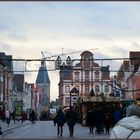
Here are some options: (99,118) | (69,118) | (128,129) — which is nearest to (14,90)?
(99,118)

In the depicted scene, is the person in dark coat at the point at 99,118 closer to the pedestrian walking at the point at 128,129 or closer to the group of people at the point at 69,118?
the group of people at the point at 69,118

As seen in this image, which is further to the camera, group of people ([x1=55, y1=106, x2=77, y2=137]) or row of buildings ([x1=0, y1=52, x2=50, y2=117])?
row of buildings ([x1=0, y1=52, x2=50, y2=117])

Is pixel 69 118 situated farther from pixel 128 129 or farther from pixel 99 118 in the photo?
pixel 128 129

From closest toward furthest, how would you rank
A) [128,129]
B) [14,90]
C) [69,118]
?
[128,129] → [69,118] → [14,90]

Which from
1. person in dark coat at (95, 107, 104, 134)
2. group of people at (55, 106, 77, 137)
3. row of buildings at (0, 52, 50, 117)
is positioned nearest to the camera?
group of people at (55, 106, 77, 137)

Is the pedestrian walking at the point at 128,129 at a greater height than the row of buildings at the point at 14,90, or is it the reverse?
the row of buildings at the point at 14,90

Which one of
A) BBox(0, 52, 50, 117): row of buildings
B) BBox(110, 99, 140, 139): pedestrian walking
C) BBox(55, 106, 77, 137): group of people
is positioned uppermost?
BBox(0, 52, 50, 117): row of buildings

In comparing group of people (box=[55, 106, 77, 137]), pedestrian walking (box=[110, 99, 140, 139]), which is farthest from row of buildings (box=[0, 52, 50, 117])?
pedestrian walking (box=[110, 99, 140, 139])

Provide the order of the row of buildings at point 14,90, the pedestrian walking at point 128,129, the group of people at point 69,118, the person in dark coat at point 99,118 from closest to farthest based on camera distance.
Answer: the pedestrian walking at point 128,129 → the group of people at point 69,118 → the person in dark coat at point 99,118 → the row of buildings at point 14,90

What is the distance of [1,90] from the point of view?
97.7 meters

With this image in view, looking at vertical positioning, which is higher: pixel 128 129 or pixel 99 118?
pixel 99 118

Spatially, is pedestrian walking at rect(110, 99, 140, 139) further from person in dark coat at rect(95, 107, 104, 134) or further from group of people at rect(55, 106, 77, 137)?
person in dark coat at rect(95, 107, 104, 134)

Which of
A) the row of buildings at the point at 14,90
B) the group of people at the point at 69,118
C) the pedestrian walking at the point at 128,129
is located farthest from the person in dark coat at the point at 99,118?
the pedestrian walking at the point at 128,129

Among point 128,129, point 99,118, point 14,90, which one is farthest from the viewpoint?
point 14,90
